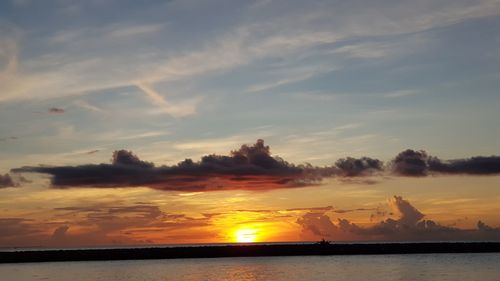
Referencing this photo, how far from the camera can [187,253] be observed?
173m

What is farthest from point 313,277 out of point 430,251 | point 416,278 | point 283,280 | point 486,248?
point 486,248

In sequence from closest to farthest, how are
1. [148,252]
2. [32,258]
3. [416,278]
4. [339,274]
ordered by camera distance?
[416,278] < [339,274] < [32,258] < [148,252]

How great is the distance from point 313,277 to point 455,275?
19.6 m

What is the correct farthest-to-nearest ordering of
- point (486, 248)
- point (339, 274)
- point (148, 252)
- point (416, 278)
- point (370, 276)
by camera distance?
point (486, 248) → point (148, 252) → point (339, 274) → point (370, 276) → point (416, 278)

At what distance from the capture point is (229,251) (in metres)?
177

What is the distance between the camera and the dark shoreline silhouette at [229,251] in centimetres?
16136

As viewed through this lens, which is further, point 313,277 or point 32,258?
point 32,258

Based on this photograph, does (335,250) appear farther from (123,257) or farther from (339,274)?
(339,274)

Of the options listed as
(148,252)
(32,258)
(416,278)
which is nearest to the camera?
(416,278)

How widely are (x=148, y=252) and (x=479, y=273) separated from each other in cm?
9924

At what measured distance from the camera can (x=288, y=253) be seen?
180 meters

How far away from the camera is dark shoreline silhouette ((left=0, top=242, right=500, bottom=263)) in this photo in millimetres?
A: 161363

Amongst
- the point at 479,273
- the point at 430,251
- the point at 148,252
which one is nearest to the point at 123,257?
the point at 148,252

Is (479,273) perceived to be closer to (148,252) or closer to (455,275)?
(455,275)
